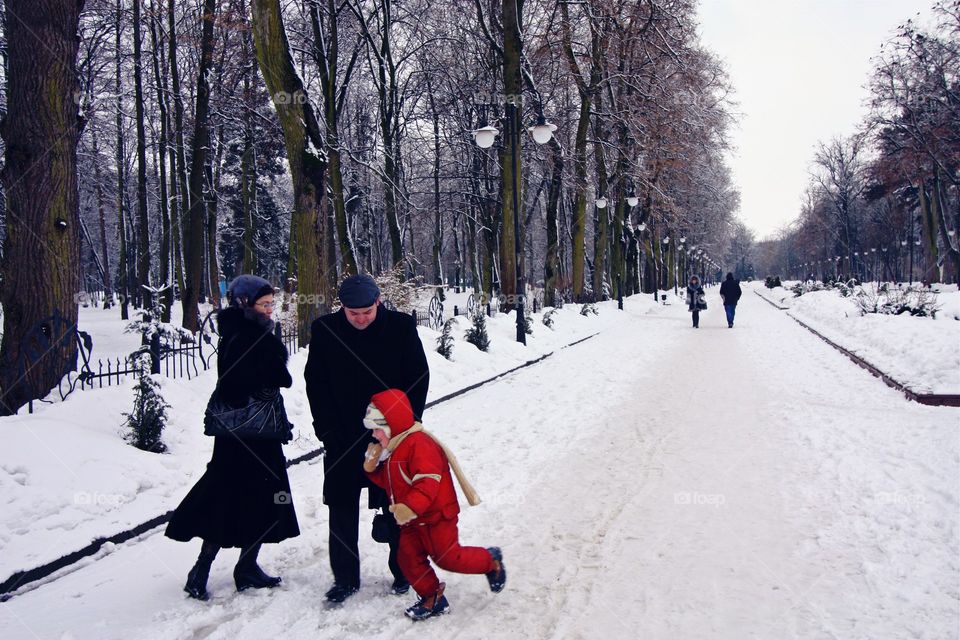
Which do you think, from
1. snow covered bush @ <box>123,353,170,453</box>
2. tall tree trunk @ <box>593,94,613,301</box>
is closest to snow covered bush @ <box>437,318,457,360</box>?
snow covered bush @ <box>123,353,170,453</box>

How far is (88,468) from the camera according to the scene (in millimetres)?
5617

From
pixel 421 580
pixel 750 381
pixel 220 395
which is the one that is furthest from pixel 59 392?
pixel 750 381

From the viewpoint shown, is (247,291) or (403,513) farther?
(247,291)

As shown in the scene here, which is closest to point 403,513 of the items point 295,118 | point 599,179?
point 295,118

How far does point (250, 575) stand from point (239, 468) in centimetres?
71

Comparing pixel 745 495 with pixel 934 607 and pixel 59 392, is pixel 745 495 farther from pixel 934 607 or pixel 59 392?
pixel 59 392

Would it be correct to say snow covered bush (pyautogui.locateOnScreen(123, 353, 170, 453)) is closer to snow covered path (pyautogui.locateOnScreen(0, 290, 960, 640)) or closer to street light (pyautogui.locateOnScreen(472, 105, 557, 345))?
snow covered path (pyautogui.locateOnScreen(0, 290, 960, 640))

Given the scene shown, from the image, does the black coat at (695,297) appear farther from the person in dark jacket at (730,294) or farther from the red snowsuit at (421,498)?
the red snowsuit at (421,498)

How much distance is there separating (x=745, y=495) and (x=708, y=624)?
234 centimetres

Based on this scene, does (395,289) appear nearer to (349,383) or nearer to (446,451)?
(349,383)

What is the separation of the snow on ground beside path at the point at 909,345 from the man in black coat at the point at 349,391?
27.5ft

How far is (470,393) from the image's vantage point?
11.3m

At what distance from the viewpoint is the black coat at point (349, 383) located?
3.90 m

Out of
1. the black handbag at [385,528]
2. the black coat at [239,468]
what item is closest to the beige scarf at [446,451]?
the black handbag at [385,528]
